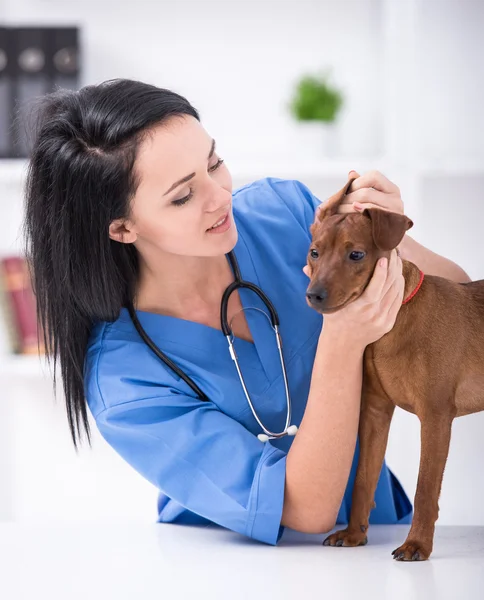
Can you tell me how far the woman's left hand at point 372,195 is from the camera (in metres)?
1.10

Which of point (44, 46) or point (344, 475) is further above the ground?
point (44, 46)

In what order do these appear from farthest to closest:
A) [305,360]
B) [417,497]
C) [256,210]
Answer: [256,210] → [305,360] → [417,497]

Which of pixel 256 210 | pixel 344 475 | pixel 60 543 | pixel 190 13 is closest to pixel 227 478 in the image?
pixel 344 475

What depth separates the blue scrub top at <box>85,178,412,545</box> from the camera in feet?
3.81

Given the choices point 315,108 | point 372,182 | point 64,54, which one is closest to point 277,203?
point 372,182

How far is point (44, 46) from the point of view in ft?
7.05

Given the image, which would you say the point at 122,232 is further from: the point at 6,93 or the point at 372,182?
the point at 6,93

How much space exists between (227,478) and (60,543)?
28 cm

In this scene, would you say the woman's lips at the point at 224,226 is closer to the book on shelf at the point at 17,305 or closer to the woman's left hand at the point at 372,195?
the woman's left hand at the point at 372,195

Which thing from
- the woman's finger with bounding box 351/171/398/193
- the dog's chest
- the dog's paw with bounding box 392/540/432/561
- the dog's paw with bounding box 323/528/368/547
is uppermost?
the woman's finger with bounding box 351/171/398/193

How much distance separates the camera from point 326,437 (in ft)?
3.68

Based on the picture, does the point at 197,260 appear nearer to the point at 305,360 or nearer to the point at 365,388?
the point at 305,360

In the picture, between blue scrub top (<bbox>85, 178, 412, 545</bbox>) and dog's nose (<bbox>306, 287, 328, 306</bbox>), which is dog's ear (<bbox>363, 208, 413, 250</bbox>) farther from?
blue scrub top (<bbox>85, 178, 412, 545</bbox>)

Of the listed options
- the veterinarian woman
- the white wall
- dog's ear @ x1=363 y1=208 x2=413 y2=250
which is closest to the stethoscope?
the veterinarian woman
